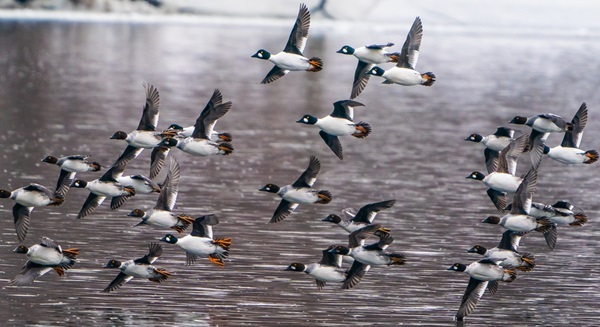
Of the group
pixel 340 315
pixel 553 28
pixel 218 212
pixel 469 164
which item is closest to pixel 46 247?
pixel 340 315

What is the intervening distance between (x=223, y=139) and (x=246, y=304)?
274cm

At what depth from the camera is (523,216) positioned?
2206 centimetres

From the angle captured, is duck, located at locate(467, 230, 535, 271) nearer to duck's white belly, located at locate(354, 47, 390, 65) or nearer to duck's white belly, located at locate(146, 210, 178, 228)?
duck's white belly, located at locate(354, 47, 390, 65)

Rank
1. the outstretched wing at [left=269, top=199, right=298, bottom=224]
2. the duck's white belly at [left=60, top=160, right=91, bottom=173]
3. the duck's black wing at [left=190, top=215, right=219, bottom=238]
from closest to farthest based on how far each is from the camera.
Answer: the duck's black wing at [left=190, top=215, right=219, bottom=238]
the outstretched wing at [left=269, top=199, right=298, bottom=224]
the duck's white belly at [left=60, top=160, right=91, bottom=173]

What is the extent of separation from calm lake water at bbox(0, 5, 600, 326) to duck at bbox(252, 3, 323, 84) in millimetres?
3698

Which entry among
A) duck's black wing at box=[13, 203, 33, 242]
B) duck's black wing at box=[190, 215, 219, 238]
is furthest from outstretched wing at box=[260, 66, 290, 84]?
duck's black wing at box=[13, 203, 33, 242]

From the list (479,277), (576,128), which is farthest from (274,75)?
(576,128)

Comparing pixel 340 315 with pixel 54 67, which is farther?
pixel 54 67

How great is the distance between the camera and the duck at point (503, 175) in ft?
75.5

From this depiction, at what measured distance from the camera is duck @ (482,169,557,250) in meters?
22.0

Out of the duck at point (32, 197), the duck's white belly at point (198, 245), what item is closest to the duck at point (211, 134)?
the duck's white belly at point (198, 245)

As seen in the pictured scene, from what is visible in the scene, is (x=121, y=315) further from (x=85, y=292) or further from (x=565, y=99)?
(x=565, y=99)

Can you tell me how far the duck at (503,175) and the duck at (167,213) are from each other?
4869 mm

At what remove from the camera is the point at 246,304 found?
22.3 m
